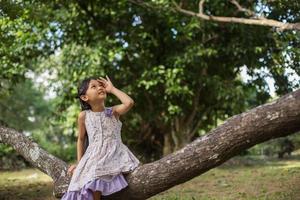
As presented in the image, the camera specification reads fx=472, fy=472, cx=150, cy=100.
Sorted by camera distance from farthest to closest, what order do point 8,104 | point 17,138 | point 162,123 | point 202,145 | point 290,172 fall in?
point 8,104
point 162,123
point 290,172
point 17,138
point 202,145

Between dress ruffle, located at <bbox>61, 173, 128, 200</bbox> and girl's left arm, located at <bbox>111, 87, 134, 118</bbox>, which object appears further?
girl's left arm, located at <bbox>111, 87, 134, 118</bbox>

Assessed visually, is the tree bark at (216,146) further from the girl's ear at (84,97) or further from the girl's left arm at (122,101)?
the girl's ear at (84,97)

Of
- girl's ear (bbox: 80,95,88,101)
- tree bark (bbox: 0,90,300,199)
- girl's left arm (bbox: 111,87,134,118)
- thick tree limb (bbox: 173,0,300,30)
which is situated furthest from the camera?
thick tree limb (bbox: 173,0,300,30)

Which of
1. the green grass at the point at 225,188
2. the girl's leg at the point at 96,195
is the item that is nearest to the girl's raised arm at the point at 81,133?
the girl's leg at the point at 96,195

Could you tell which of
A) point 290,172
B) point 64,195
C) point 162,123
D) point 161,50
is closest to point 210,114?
point 162,123

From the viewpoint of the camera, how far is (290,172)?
416 inches

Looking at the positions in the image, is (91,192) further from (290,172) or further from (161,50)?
(161,50)

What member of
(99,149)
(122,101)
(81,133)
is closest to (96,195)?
(99,149)

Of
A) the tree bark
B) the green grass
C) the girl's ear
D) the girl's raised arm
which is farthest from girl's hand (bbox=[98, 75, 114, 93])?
the green grass

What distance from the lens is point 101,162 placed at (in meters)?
4.07

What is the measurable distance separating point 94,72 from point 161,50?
226 centimetres

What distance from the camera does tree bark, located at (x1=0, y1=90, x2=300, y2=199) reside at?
341 centimetres

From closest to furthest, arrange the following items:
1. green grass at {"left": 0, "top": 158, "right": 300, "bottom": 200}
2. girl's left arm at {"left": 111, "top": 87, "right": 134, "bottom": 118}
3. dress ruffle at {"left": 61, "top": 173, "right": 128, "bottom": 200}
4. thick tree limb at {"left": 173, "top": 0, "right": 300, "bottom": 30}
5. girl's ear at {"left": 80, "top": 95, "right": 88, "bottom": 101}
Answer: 1. dress ruffle at {"left": 61, "top": 173, "right": 128, "bottom": 200}
2. girl's left arm at {"left": 111, "top": 87, "right": 134, "bottom": 118}
3. girl's ear at {"left": 80, "top": 95, "right": 88, "bottom": 101}
4. green grass at {"left": 0, "top": 158, "right": 300, "bottom": 200}
5. thick tree limb at {"left": 173, "top": 0, "right": 300, "bottom": 30}

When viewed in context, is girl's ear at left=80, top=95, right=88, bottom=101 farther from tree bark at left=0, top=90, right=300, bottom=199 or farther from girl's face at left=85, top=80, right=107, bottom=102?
tree bark at left=0, top=90, right=300, bottom=199
